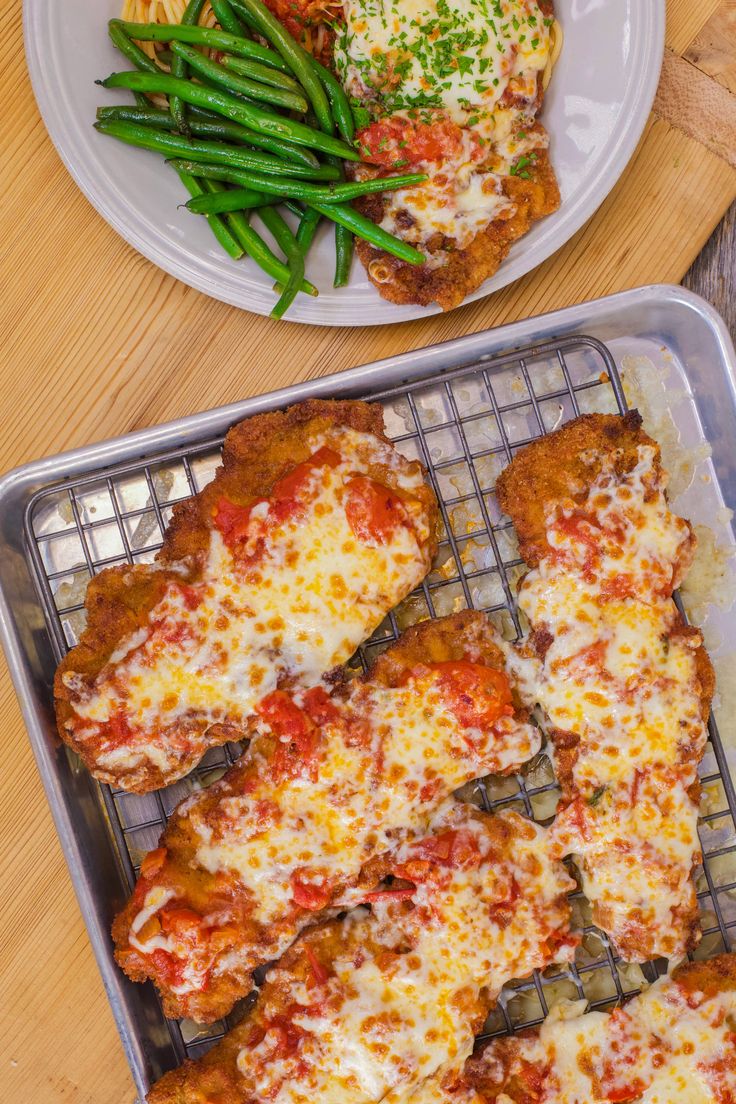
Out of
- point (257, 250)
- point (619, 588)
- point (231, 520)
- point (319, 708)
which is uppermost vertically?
point (257, 250)

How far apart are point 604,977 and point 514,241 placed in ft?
9.71

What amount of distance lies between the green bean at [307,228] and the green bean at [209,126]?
7.1 inches

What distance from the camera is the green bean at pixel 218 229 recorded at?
3.79 m

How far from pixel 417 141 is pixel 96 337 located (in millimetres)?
1530

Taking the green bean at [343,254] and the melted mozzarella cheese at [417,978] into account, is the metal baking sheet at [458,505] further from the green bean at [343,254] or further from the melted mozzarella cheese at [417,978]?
the green bean at [343,254]

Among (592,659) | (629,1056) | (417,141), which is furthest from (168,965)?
(417,141)

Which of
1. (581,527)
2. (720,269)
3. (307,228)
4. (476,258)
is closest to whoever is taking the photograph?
(581,527)

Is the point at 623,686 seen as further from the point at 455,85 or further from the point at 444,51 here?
the point at 444,51

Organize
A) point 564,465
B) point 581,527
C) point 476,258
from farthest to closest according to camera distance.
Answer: point 476,258 → point 564,465 → point 581,527

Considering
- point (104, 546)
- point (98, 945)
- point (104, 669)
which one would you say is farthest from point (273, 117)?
point (98, 945)

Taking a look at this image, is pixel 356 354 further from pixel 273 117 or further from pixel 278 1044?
pixel 278 1044

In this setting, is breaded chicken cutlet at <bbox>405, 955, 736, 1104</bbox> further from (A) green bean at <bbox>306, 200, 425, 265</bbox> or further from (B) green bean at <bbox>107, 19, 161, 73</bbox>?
(B) green bean at <bbox>107, 19, 161, 73</bbox>

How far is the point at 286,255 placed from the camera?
3.82m

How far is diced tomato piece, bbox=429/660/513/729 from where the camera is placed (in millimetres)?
3492
